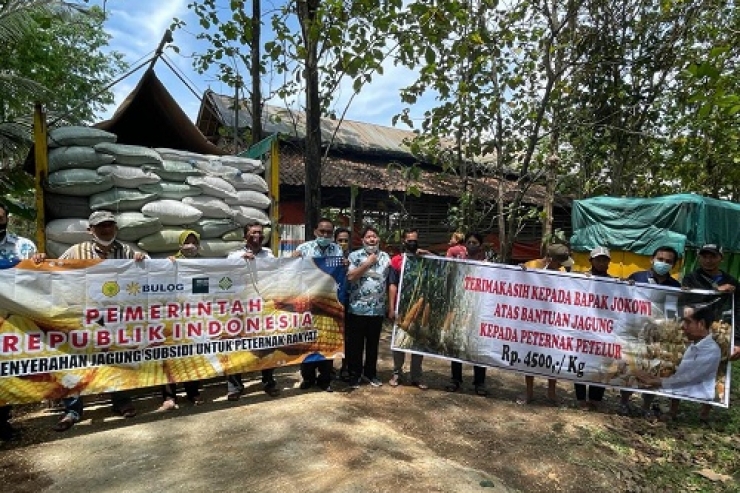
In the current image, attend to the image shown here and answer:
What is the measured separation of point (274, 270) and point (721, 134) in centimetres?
1193

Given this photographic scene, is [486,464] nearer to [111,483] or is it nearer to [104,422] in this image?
[111,483]

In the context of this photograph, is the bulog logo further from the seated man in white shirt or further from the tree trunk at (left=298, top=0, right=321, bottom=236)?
the seated man in white shirt

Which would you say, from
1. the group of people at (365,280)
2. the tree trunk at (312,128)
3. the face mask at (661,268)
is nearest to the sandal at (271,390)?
the group of people at (365,280)

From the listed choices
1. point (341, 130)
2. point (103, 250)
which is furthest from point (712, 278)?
point (341, 130)

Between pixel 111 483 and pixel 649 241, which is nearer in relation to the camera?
pixel 111 483

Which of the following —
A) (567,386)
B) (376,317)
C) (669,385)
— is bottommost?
(567,386)

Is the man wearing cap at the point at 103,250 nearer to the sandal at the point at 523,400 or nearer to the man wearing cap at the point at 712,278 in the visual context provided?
the sandal at the point at 523,400

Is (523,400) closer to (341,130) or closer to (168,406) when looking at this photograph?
(168,406)

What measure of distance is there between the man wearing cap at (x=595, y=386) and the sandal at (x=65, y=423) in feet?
14.7

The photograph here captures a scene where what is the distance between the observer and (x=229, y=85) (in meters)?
8.14

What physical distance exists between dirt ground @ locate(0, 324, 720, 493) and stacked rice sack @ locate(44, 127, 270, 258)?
149 centimetres

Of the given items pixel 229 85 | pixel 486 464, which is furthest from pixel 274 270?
pixel 229 85

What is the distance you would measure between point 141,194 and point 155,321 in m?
1.24

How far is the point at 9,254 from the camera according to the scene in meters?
3.72
